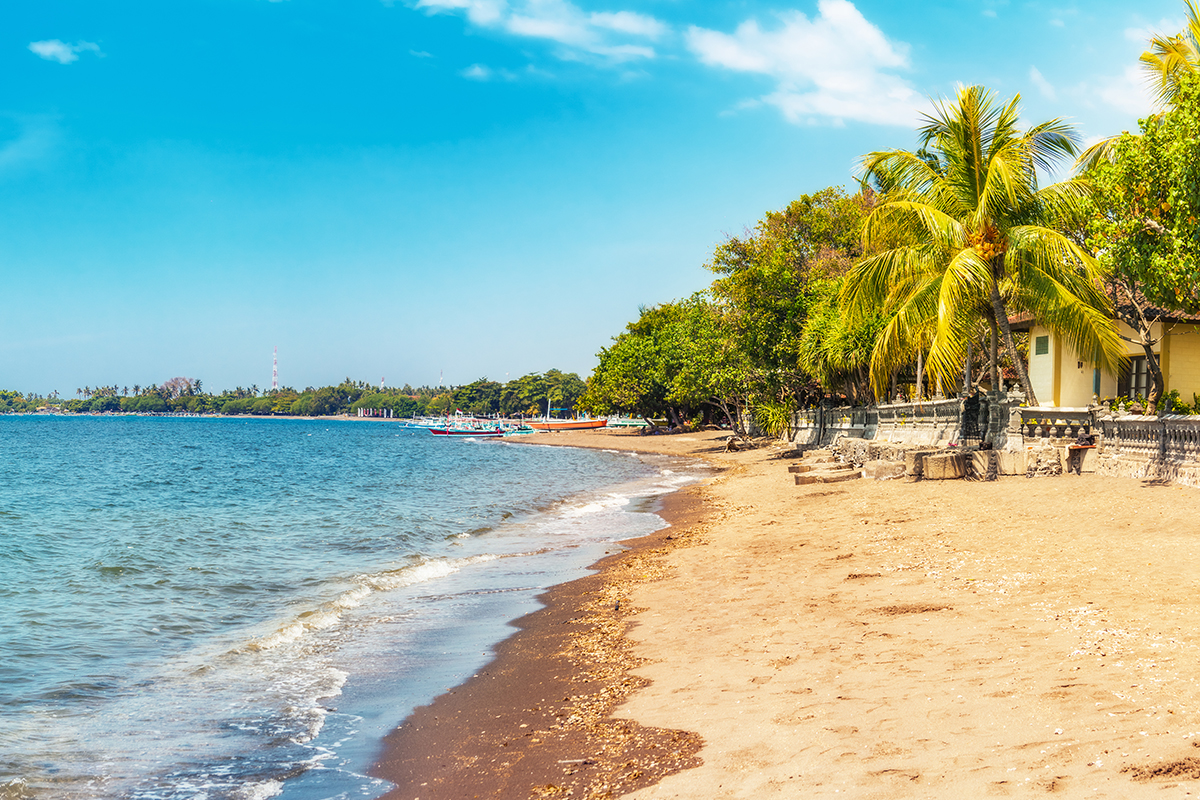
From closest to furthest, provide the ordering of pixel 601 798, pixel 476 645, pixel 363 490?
pixel 601 798 < pixel 476 645 < pixel 363 490

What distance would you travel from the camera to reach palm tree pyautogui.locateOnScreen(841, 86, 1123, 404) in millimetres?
18156

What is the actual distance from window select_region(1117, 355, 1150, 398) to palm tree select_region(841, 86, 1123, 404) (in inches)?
118

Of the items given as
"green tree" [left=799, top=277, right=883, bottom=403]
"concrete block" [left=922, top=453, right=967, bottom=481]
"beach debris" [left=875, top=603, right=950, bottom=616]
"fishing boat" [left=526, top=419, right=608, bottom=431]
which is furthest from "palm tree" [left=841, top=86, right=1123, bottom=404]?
"fishing boat" [left=526, top=419, right=608, bottom=431]

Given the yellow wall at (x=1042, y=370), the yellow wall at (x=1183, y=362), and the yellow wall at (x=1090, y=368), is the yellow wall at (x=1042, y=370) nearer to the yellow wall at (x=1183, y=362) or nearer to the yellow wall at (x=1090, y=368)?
the yellow wall at (x=1090, y=368)

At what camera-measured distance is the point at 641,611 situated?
902cm

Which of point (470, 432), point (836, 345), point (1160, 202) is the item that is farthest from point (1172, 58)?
point (470, 432)

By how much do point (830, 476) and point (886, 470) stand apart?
5.85ft

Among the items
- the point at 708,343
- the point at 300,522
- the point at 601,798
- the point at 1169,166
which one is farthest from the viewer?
the point at 708,343

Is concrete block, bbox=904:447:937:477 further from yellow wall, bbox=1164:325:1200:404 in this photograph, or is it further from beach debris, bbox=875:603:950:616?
beach debris, bbox=875:603:950:616

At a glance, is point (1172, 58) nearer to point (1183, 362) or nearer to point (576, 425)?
point (1183, 362)

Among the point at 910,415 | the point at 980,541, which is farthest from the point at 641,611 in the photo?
the point at 910,415

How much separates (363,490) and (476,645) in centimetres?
2274

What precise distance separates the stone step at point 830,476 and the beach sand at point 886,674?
8.81m

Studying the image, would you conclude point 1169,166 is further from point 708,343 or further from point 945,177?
point 708,343
